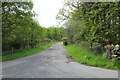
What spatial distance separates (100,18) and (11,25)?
30.4 feet

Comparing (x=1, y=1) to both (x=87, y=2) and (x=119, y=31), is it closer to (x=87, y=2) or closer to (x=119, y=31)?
(x=87, y=2)

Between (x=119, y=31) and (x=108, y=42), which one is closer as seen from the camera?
(x=119, y=31)

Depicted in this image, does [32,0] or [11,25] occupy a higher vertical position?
[32,0]

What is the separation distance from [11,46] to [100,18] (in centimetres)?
1153

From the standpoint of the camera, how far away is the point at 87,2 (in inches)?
342

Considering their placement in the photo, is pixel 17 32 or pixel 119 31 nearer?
pixel 119 31

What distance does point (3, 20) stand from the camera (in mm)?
9906

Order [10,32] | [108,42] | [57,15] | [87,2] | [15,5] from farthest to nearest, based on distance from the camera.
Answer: [57,15] → [10,32] → [15,5] → [87,2] → [108,42]

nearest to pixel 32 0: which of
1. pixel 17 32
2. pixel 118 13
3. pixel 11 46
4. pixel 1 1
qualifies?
pixel 1 1

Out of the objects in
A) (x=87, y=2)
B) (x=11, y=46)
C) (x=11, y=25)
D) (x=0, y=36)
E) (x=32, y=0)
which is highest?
(x=32, y=0)

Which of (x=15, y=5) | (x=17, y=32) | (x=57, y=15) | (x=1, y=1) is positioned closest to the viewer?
(x=1, y=1)

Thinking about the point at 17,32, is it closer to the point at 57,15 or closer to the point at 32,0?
the point at 32,0

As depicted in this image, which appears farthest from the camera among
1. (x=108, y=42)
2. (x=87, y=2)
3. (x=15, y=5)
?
(x=15, y=5)

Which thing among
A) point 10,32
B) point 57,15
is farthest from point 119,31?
point 10,32
